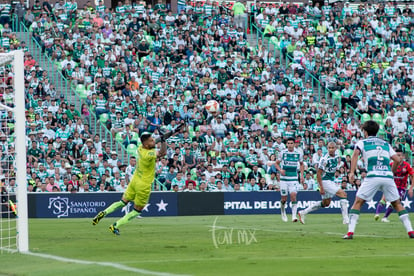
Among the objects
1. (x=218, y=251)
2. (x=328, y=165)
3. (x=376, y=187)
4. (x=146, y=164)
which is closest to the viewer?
(x=218, y=251)

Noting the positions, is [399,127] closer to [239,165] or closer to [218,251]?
[239,165]

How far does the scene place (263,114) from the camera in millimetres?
37469

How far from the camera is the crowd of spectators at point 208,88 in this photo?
109 ft

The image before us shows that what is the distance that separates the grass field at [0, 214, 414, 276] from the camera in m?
12.5

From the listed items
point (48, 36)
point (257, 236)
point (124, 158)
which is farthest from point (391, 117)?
point (257, 236)

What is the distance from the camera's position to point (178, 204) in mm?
32688

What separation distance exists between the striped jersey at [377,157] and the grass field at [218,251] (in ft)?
4.28

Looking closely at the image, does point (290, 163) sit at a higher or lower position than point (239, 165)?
higher

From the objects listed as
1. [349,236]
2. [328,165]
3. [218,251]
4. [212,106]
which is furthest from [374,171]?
[212,106]

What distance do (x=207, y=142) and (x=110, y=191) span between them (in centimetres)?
492

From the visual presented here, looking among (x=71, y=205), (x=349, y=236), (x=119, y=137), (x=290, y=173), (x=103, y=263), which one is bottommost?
(x=71, y=205)

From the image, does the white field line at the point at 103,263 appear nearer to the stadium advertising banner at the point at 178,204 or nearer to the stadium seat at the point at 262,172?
the stadium advertising banner at the point at 178,204

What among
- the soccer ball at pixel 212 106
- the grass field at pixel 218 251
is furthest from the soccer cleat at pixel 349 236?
the soccer ball at pixel 212 106

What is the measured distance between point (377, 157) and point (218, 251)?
3.93 meters
